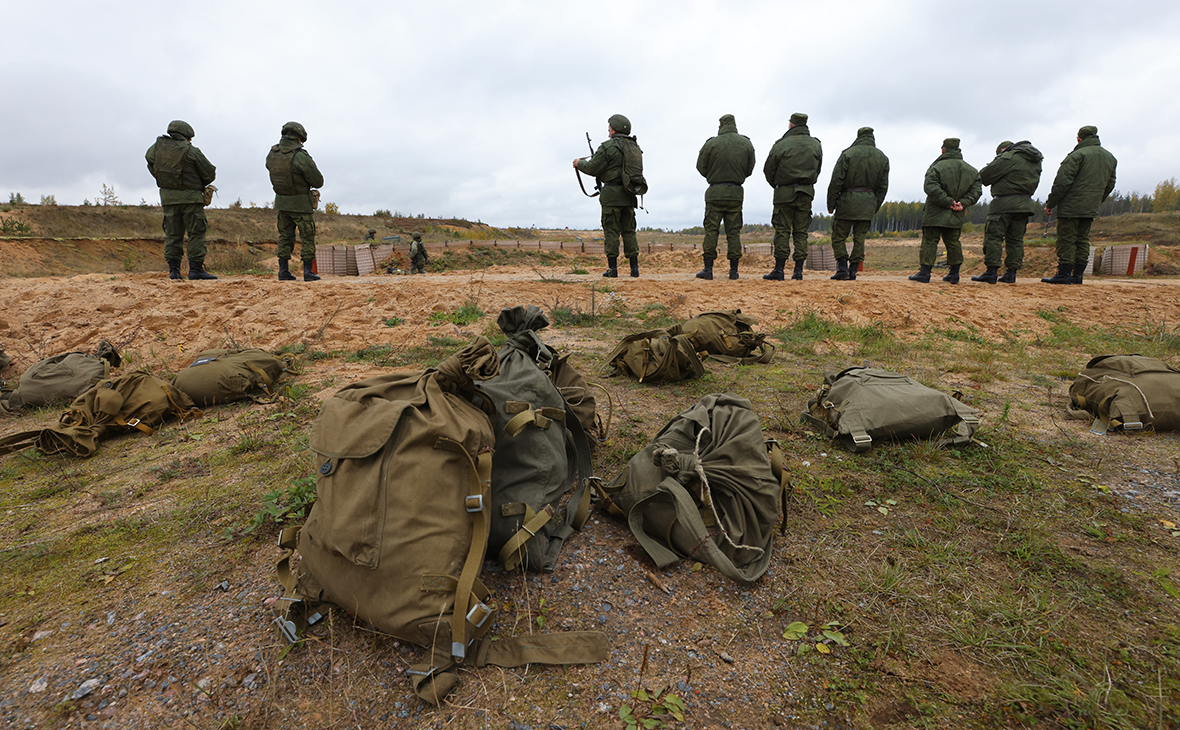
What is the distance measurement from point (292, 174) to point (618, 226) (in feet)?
17.8

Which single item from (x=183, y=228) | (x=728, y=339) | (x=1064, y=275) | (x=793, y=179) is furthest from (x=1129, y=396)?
(x=183, y=228)

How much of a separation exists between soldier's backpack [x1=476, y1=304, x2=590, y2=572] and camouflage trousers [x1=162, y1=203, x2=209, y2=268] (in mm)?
8404

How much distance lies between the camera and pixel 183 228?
8.13 m

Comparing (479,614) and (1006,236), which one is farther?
(1006,236)

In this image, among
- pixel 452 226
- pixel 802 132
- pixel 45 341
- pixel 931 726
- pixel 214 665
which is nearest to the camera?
pixel 931 726

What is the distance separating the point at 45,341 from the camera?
561 cm

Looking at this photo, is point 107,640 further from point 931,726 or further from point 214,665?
point 931,726

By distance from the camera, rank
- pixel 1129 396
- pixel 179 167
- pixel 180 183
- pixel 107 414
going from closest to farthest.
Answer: pixel 1129 396 < pixel 107 414 < pixel 179 167 < pixel 180 183

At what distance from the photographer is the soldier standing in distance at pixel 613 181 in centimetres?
822

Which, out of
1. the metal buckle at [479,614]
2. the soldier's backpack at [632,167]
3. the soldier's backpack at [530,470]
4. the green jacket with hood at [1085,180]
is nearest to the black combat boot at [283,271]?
the soldier's backpack at [632,167]

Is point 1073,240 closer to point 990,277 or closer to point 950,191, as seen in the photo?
point 990,277

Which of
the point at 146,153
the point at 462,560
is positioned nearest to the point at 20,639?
the point at 462,560

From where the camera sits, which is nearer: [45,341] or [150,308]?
[45,341]

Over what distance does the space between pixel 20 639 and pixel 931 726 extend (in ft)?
8.77
